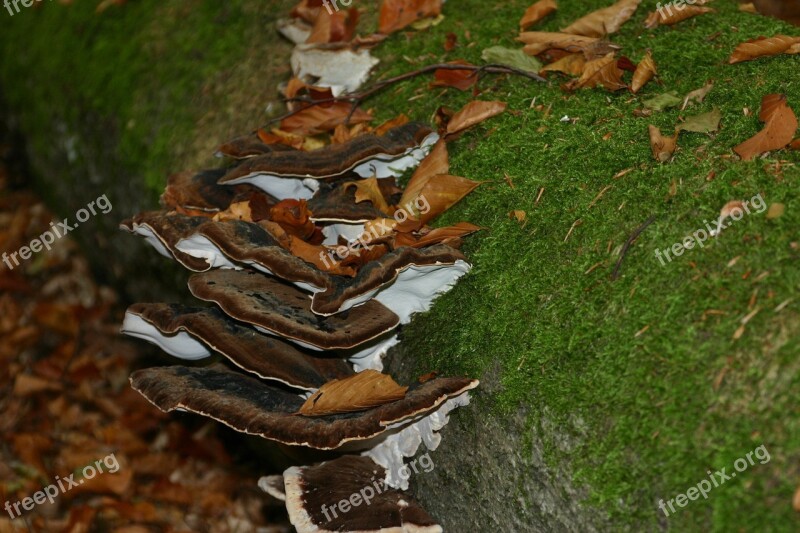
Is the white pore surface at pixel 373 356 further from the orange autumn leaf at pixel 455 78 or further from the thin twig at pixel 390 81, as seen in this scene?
the orange autumn leaf at pixel 455 78

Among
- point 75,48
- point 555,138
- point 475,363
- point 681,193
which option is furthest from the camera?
point 75,48

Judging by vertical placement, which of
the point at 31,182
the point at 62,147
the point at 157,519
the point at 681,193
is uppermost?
the point at 681,193

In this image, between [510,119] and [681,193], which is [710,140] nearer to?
[681,193]

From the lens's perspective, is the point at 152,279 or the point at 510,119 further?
the point at 152,279

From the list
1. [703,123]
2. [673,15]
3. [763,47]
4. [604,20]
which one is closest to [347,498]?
[703,123]

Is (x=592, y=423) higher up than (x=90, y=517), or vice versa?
(x=592, y=423)

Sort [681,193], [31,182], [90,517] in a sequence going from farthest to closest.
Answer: [31,182] → [90,517] → [681,193]

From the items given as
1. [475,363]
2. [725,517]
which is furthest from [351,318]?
[725,517]
